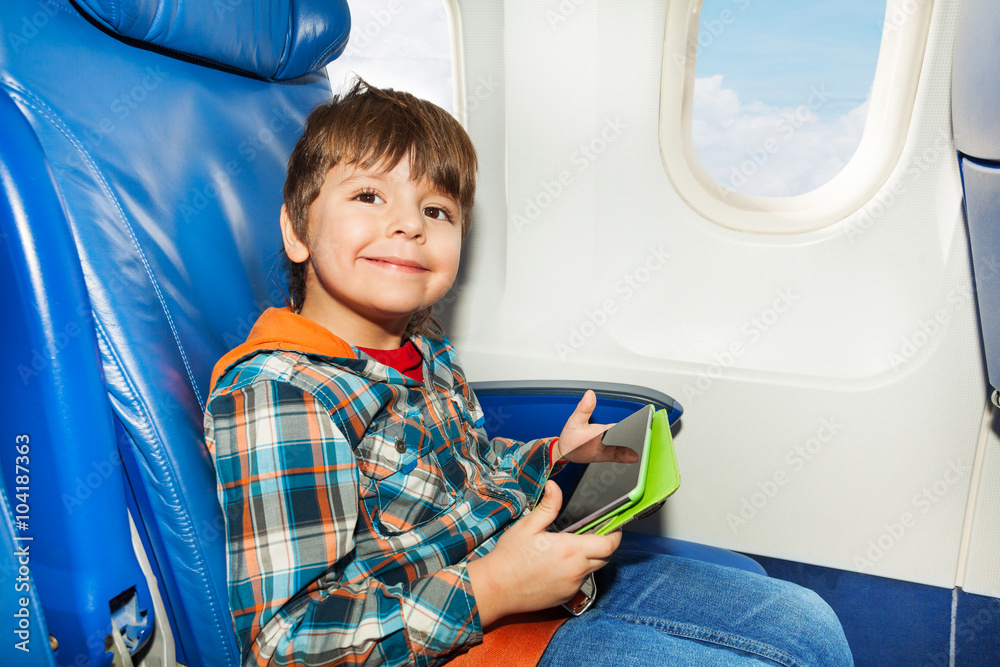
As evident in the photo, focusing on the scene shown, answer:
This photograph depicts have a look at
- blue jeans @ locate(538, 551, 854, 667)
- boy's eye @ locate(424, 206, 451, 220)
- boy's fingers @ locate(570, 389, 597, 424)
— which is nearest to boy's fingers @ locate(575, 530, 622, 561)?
blue jeans @ locate(538, 551, 854, 667)

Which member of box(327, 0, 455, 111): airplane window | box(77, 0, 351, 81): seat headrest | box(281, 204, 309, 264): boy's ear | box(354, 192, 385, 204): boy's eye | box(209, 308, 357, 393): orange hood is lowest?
box(209, 308, 357, 393): orange hood

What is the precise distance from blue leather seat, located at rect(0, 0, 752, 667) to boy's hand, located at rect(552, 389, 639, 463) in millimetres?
531

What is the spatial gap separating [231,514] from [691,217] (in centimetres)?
105

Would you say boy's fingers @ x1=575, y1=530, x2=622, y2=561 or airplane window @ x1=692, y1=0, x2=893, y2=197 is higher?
airplane window @ x1=692, y1=0, x2=893, y2=197

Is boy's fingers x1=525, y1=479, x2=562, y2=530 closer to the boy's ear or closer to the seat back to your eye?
the seat back

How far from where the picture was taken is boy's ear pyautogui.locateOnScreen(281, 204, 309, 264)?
937 millimetres

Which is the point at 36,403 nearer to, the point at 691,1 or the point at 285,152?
the point at 285,152

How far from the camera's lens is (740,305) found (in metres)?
1.35

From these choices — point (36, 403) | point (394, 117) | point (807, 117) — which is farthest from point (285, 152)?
point (807, 117)

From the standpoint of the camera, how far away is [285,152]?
42.6 inches

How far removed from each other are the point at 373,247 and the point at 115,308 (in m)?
0.32

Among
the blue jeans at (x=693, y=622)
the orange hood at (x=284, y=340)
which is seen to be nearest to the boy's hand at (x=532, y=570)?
the blue jeans at (x=693, y=622)

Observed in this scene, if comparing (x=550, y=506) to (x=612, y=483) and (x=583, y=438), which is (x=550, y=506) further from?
(x=583, y=438)

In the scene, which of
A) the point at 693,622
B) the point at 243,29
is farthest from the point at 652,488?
the point at 243,29
